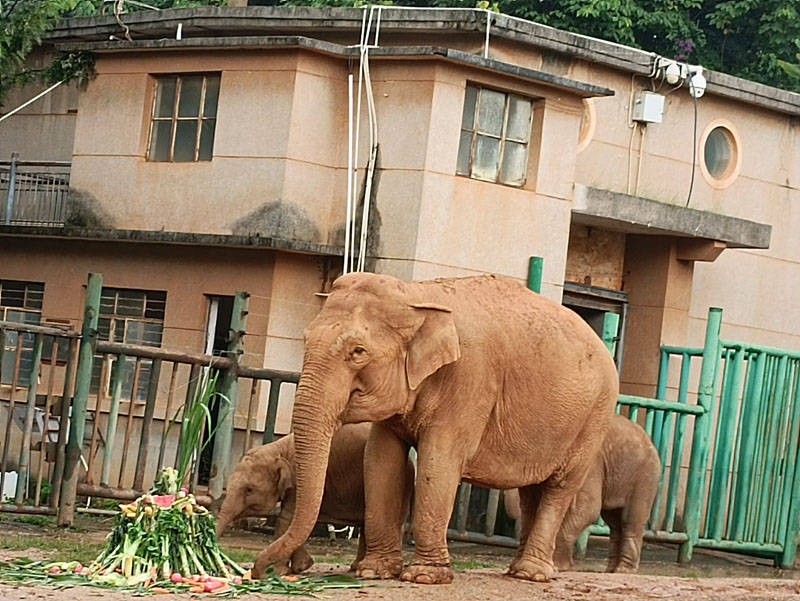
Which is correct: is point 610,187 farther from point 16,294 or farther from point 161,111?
point 16,294

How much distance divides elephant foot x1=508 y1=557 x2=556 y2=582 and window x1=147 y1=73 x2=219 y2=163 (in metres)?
7.36

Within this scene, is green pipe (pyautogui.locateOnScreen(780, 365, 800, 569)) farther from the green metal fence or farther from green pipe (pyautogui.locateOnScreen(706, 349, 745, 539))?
green pipe (pyautogui.locateOnScreen(706, 349, 745, 539))

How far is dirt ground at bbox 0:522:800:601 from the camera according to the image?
8.31 meters

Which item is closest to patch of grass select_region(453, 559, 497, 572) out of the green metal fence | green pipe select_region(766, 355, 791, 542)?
the green metal fence

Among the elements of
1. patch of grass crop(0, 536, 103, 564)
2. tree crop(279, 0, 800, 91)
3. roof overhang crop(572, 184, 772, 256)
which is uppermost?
tree crop(279, 0, 800, 91)

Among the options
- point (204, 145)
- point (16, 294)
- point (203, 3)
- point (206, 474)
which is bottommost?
point (206, 474)

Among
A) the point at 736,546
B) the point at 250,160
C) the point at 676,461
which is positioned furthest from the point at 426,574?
the point at 250,160

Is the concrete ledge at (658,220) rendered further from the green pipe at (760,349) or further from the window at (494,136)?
the green pipe at (760,349)

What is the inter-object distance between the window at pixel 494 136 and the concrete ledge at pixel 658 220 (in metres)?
0.78

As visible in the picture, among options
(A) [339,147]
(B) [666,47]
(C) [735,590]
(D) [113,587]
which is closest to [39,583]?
(D) [113,587]

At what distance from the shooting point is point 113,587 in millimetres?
8148

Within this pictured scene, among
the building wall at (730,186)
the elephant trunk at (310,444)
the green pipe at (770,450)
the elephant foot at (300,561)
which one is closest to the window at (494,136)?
the building wall at (730,186)

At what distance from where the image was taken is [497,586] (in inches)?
366

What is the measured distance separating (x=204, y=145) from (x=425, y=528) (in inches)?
309
